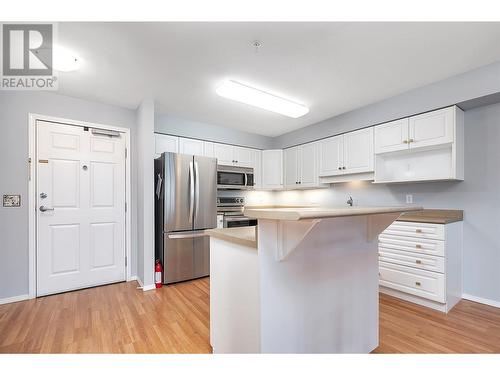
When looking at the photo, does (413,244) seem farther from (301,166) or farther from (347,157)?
(301,166)

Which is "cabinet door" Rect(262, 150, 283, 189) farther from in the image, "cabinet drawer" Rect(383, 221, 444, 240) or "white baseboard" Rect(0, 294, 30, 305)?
"white baseboard" Rect(0, 294, 30, 305)

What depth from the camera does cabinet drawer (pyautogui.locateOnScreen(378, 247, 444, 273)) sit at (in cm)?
245

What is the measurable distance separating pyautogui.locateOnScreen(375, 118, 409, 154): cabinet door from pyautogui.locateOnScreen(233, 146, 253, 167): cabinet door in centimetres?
220

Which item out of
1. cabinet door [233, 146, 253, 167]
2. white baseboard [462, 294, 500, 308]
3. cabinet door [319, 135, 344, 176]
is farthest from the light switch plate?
white baseboard [462, 294, 500, 308]

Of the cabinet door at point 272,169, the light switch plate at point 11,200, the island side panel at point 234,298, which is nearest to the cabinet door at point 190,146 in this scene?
the cabinet door at point 272,169

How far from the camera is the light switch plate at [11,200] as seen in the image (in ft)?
8.54

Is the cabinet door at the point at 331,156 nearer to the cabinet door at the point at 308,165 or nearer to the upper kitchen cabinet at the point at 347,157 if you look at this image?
the upper kitchen cabinet at the point at 347,157

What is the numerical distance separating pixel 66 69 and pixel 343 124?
11.2 ft

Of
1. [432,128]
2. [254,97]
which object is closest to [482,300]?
[432,128]

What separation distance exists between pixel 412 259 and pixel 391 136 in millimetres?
1496

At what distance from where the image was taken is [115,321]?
221 cm
